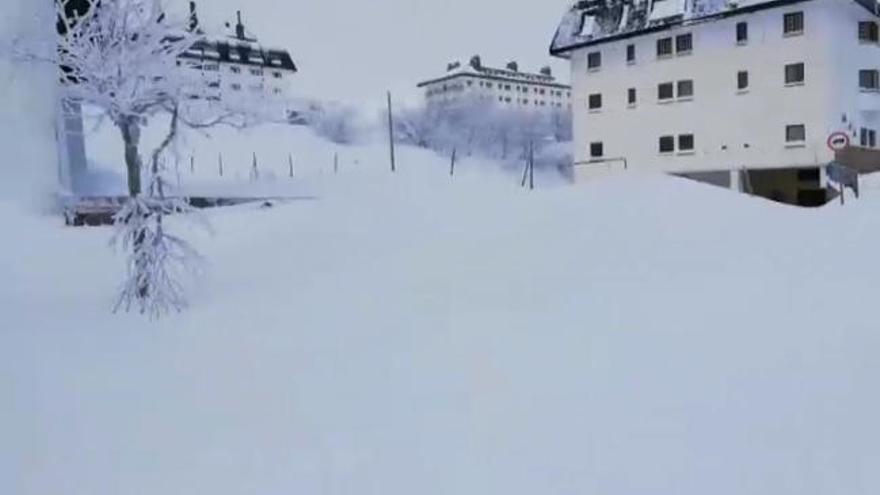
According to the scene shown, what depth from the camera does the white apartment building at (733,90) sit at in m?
23.5

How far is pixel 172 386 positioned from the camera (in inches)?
186

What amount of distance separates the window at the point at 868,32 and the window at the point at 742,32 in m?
4.10

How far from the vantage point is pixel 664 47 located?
26781 mm

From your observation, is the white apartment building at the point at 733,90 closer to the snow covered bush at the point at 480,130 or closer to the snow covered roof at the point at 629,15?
the snow covered roof at the point at 629,15

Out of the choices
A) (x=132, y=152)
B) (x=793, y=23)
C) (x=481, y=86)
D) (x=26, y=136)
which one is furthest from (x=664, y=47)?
(x=481, y=86)

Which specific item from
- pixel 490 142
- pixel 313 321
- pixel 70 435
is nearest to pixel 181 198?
pixel 313 321

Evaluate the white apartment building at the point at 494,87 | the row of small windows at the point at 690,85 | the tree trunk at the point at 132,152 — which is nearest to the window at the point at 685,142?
the row of small windows at the point at 690,85

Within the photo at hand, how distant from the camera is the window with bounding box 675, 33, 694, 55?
2602 centimetres

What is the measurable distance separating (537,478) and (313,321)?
3496 millimetres

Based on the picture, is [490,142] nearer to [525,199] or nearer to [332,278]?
[525,199]

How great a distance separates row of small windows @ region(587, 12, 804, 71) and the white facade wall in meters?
0.16

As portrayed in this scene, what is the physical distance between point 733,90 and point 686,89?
169 cm

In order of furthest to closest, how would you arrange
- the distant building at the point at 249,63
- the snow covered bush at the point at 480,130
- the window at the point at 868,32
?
the snow covered bush at the point at 480,130, the window at the point at 868,32, the distant building at the point at 249,63

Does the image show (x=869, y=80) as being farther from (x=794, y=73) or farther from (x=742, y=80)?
(x=742, y=80)
